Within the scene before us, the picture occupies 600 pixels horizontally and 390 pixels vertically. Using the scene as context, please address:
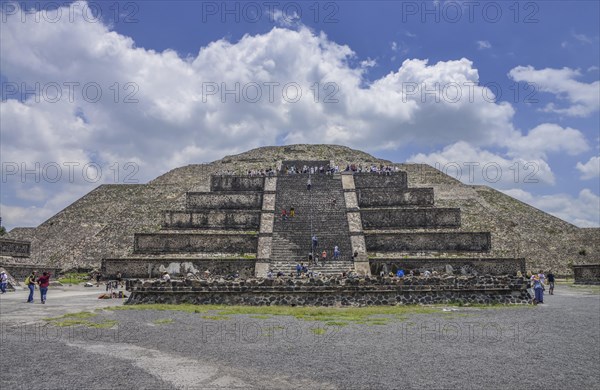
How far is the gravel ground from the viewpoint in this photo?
613 centimetres

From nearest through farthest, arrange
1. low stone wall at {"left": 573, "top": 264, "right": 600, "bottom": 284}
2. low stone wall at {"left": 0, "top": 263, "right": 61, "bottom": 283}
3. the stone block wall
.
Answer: low stone wall at {"left": 0, "top": 263, "right": 61, "bottom": 283}
low stone wall at {"left": 573, "top": 264, "right": 600, "bottom": 284}
the stone block wall

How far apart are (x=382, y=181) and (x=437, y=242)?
8.29 m

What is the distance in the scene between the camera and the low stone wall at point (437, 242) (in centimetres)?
2334

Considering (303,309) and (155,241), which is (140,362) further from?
(155,241)

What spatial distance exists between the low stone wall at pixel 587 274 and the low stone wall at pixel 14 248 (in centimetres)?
2685

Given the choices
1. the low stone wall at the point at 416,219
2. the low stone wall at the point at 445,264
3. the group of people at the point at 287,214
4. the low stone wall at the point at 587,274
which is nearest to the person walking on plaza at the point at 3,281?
the group of people at the point at 287,214

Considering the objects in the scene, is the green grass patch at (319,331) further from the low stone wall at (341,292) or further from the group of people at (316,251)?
the group of people at (316,251)

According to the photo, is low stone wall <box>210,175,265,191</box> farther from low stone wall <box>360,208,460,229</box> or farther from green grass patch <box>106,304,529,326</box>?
green grass patch <box>106,304,529,326</box>

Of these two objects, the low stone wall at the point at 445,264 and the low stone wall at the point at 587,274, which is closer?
the low stone wall at the point at 445,264

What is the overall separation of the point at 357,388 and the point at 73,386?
11.0 ft

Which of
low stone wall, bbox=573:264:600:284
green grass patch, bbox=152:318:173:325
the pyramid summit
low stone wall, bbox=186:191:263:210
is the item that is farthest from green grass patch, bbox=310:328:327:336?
low stone wall, bbox=573:264:600:284

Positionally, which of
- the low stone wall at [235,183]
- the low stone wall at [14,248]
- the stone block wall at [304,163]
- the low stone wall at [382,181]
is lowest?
the low stone wall at [14,248]

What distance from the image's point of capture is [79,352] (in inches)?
293

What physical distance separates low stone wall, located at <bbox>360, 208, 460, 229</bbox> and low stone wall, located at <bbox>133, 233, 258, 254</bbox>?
6.65m
